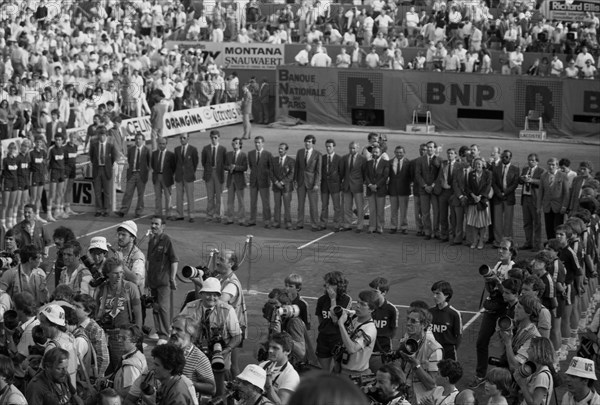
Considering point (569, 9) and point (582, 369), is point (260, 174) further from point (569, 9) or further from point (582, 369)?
point (569, 9)

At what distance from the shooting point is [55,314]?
424 inches

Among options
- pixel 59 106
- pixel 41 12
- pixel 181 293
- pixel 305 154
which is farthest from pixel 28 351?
pixel 41 12

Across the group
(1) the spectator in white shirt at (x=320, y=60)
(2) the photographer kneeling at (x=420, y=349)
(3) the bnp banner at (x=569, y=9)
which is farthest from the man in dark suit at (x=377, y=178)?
(3) the bnp banner at (x=569, y=9)

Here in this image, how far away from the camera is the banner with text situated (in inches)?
1773

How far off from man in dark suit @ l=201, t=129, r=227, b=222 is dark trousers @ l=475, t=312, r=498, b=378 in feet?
37.7

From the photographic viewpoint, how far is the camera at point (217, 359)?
1096cm

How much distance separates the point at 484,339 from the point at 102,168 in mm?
13138

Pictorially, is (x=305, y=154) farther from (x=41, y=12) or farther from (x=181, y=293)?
(x=41, y=12)

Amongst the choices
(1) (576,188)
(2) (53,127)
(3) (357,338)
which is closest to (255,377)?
(3) (357,338)

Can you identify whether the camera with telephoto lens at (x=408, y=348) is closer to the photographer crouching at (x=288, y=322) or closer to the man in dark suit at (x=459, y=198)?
the photographer crouching at (x=288, y=322)

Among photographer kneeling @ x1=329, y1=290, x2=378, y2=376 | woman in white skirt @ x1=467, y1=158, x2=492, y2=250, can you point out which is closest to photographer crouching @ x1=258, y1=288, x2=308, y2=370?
photographer kneeling @ x1=329, y1=290, x2=378, y2=376

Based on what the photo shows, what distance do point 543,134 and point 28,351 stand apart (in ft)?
97.7

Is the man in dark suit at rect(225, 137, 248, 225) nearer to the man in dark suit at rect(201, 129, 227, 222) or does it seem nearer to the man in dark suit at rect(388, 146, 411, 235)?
the man in dark suit at rect(201, 129, 227, 222)

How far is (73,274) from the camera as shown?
1420 centimetres
